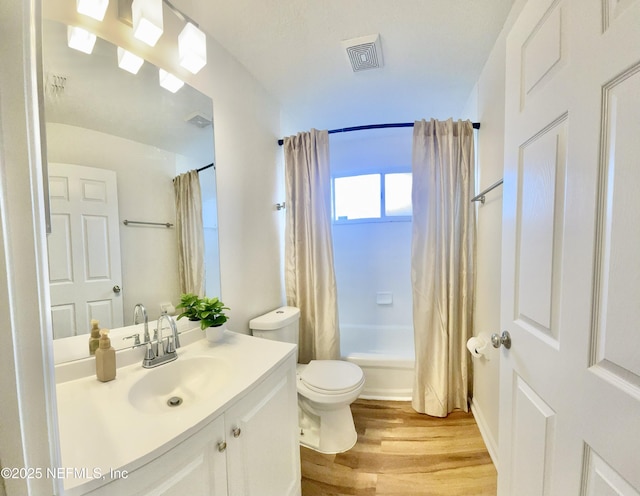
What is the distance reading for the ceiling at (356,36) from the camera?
121 cm

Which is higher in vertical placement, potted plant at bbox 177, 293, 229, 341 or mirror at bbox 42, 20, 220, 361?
mirror at bbox 42, 20, 220, 361

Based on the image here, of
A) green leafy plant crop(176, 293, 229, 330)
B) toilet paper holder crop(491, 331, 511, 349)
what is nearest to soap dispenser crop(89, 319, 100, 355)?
green leafy plant crop(176, 293, 229, 330)

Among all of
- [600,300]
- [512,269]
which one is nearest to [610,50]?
[600,300]

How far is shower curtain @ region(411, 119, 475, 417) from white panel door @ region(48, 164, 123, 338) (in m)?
1.78

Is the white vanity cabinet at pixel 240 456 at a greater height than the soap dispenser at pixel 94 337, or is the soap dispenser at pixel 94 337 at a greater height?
the soap dispenser at pixel 94 337

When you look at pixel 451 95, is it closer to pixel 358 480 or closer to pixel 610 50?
pixel 610 50

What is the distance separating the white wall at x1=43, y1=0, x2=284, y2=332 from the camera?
1363 millimetres

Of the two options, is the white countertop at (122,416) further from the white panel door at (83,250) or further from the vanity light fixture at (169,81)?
the vanity light fixture at (169,81)

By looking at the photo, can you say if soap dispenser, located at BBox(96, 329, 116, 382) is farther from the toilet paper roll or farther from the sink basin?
the toilet paper roll

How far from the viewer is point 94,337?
92cm

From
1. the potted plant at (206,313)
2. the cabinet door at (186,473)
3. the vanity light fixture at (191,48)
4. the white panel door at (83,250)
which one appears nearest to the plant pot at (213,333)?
the potted plant at (206,313)

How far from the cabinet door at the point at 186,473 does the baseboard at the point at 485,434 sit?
1.50 metres

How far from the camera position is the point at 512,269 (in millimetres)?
881

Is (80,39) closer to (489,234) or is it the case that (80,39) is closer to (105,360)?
(105,360)
